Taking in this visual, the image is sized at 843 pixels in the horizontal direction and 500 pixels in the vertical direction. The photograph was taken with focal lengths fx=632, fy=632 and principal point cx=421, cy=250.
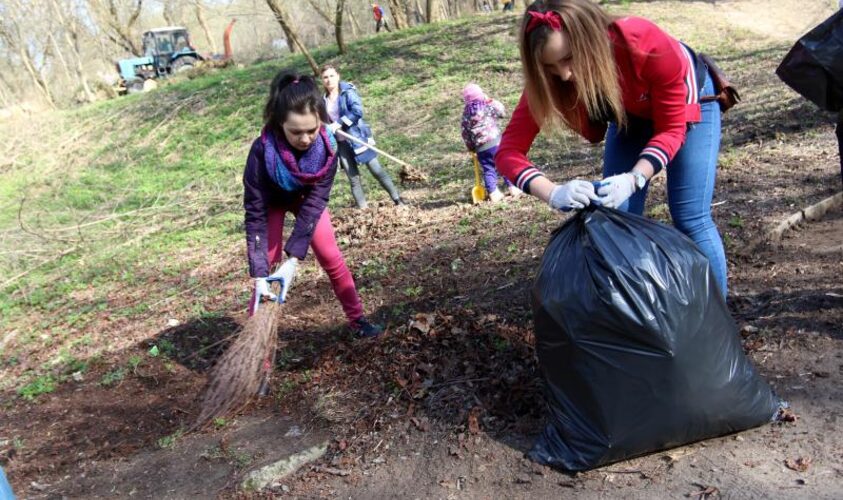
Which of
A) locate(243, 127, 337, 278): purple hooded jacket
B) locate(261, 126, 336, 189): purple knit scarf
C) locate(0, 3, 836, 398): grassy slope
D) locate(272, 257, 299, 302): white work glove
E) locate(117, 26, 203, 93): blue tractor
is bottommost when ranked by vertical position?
locate(0, 3, 836, 398): grassy slope

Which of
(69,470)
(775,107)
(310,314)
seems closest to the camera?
(69,470)

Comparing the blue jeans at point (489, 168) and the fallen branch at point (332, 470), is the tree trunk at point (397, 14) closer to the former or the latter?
the blue jeans at point (489, 168)

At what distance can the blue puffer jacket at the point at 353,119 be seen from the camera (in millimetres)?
5574

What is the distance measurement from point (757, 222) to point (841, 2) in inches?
60.4

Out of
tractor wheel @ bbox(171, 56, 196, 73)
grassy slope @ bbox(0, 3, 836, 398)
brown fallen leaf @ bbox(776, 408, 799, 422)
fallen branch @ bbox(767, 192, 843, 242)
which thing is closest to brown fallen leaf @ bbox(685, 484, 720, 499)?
brown fallen leaf @ bbox(776, 408, 799, 422)

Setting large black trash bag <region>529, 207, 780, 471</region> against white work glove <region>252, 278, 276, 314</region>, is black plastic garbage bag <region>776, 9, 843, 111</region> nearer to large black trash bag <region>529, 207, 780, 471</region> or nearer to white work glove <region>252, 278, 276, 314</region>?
large black trash bag <region>529, 207, 780, 471</region>

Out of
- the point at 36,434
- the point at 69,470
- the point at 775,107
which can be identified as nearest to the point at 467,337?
the point at 69,470

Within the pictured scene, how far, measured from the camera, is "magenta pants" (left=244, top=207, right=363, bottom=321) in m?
3.13

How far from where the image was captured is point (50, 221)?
27.8 ft

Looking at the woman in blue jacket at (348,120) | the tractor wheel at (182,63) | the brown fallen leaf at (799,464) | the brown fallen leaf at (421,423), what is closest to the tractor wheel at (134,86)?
the tractor wheel at (182,63)

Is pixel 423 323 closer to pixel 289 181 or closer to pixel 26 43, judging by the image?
pixel 289 181

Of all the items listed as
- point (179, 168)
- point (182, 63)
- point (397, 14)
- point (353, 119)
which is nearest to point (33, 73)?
point (182, 63)

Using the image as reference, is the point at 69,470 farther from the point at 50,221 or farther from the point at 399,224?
the point at 50,221

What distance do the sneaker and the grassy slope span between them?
1.39 m
